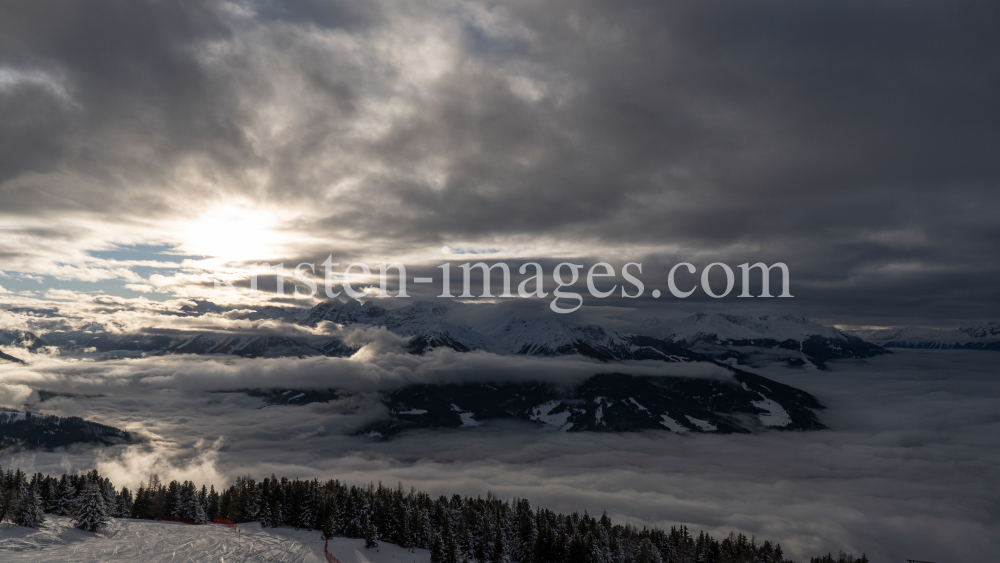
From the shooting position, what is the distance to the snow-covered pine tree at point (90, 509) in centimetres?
8469

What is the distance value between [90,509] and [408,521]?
67.7m

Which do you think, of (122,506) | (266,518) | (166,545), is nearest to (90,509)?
(166,545)

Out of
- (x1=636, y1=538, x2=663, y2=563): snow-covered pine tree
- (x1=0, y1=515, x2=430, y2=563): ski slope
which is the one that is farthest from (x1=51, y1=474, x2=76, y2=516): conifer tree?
(x1=636, y1=538, x2=663, y2=563): snow-covered pine tree

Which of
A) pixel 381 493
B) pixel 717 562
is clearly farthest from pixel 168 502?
pixel 717 562

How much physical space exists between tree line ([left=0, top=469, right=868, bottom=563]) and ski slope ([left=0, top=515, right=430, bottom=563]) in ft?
40.3

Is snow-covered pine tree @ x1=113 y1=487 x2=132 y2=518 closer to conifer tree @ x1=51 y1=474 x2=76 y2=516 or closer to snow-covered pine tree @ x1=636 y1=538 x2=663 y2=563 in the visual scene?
conifer tree @ x1=51 y1=474 x2=76 y2=516

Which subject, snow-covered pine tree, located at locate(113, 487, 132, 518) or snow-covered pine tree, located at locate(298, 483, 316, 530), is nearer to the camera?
snow-covered pine tree, located at locate(113, 487, 132, 518)

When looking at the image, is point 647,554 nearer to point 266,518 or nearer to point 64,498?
point 266,518

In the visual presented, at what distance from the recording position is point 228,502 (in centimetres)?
13362

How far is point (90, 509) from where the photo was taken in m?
85.1

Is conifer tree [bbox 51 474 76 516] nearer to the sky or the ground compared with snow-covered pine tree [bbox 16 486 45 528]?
nearer to the ground

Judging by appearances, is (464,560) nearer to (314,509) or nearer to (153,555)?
(314,509)

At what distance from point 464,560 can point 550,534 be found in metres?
22.7

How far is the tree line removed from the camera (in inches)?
4387
